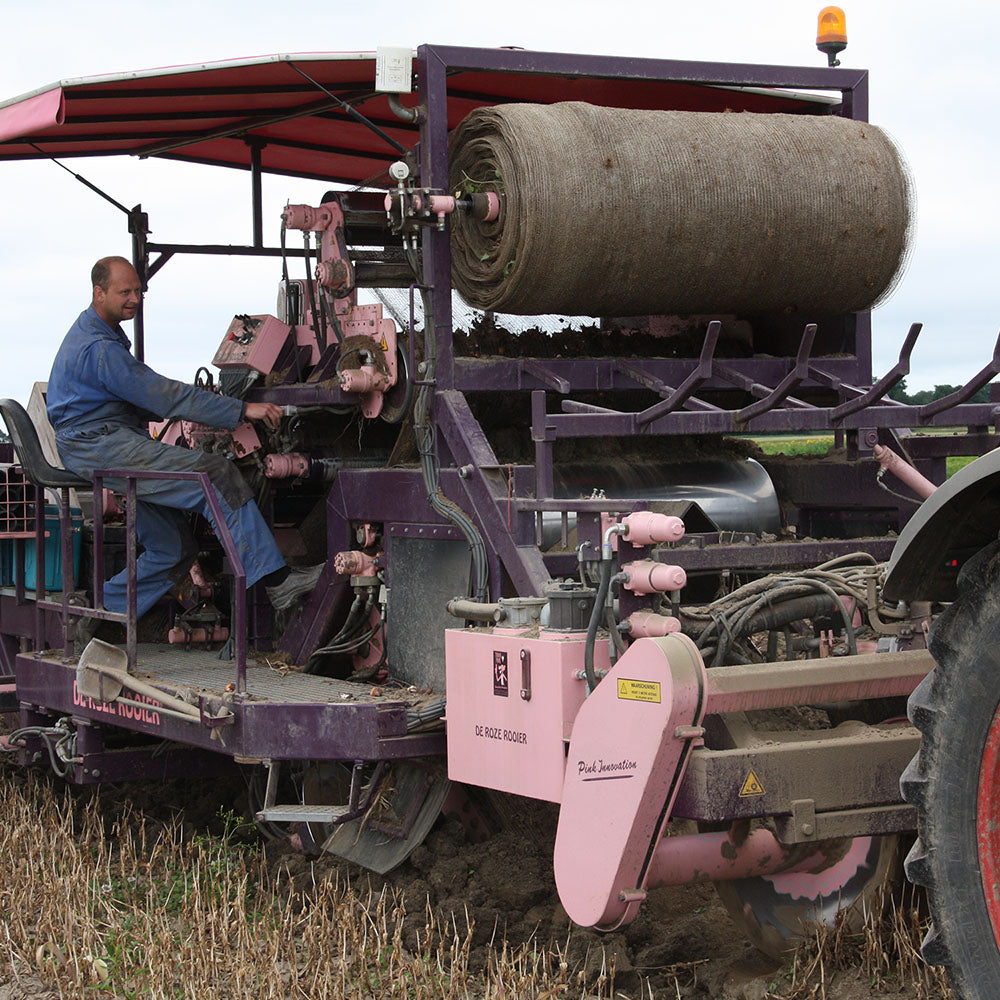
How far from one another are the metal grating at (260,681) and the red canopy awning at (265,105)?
7.20 feet

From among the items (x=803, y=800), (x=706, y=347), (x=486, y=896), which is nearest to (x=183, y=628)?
(x=486, y=896)

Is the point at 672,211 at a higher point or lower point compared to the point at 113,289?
higher

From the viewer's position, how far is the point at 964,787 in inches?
143

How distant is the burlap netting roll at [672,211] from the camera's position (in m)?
5.81

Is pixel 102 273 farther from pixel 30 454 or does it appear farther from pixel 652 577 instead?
pixel 652 577

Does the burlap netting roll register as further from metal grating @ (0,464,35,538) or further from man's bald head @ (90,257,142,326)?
metal grating @ (0,464,35,538)

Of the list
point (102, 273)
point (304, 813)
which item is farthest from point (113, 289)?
point (304, 813)

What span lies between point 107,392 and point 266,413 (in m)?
0.68

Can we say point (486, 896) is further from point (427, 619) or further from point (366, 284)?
point (366, 284)

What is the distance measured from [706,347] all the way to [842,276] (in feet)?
5.07

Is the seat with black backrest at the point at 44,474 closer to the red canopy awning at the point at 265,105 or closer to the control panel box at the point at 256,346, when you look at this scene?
the control panel box at the point at 256,346

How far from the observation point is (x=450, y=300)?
6020 mm

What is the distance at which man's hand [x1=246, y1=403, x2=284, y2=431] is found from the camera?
22.1 ft

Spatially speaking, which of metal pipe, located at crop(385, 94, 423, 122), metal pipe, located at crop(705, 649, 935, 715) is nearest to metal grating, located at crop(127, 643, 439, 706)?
metal pipe, located at crop(705, 649, 935, 715)
